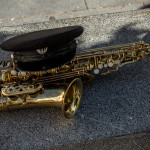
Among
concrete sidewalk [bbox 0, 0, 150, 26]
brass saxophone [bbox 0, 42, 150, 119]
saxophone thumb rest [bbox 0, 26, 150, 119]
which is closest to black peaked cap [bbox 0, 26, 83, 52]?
saxophone thumb rest [bbox 0, 26, 150, 119]

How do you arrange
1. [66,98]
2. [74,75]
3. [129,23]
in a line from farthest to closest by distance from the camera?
[129,23], [74,75], [66,98]

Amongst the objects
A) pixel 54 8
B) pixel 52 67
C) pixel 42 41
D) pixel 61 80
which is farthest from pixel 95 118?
pixel 54 8

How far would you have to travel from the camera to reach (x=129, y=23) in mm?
2117

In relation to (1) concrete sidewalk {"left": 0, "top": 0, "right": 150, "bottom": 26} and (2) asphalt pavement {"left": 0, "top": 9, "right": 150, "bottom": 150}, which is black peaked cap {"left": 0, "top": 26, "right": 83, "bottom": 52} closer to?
(2) asphalt pavement {"left": 0, "top": 9, "right": 150, "bottom": 150}

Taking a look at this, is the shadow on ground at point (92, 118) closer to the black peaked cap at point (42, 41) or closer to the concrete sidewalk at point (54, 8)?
the black peaked cap at point (42, 41)

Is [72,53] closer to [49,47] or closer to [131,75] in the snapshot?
[49,47]

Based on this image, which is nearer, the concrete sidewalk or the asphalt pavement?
the asphalt pavement

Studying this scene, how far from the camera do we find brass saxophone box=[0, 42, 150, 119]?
1490 mm

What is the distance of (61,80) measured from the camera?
65.2 inches

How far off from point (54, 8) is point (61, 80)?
1.32 metres

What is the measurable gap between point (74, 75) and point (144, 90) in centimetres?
54

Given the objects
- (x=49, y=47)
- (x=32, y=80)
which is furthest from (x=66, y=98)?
(x=49, y=47)

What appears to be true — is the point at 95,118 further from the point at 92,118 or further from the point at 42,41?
the point at 42,41

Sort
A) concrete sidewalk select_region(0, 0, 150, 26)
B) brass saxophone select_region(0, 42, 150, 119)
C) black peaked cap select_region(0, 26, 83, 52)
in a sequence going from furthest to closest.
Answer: concrete sidewalk select_region(0, 0, 150, 26) < brass saxophone select_region(0, 42, 150, 119) < black peaked cap select_region(0, 26, 83, 52)
